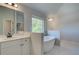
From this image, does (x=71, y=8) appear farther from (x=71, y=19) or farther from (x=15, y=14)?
(x=15, y=14)

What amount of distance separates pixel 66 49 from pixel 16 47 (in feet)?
3.19

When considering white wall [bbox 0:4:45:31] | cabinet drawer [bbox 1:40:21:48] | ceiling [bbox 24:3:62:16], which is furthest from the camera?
white wall [bbox 0:4:45:31]

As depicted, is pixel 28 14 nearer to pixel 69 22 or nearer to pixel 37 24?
pixel 37 24

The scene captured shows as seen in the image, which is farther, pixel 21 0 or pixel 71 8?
pixel 71 8

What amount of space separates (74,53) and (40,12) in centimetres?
102

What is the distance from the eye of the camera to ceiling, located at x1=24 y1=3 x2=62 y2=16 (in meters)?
1.88

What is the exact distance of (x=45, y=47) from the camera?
203cm

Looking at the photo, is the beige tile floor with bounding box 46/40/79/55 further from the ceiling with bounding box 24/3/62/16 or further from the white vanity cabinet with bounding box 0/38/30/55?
the ceiling with bounding box 24/3/62/16

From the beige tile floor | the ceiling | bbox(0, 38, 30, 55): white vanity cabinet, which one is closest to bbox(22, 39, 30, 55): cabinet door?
Result: bbox(0, 38, 30, 55): white vanity cabinet

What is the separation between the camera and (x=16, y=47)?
1.94m

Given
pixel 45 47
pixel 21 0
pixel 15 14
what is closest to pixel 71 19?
pixel 45 47

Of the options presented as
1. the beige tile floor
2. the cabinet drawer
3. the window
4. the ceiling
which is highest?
the ceiling

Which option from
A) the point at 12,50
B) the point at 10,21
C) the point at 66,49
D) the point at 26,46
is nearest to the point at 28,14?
the point at 10,21

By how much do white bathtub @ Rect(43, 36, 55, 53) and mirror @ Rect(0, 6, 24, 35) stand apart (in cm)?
53
